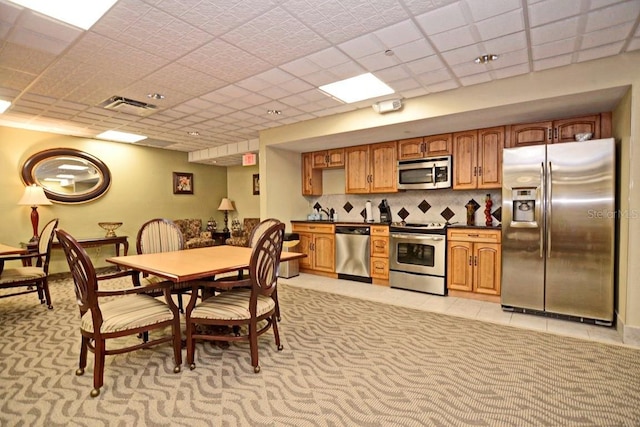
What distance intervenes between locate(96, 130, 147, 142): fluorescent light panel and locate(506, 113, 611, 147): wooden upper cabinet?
6.11 metres

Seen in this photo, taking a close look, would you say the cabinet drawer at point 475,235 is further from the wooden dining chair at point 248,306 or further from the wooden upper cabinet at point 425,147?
the wooden dining chair at point 248,306

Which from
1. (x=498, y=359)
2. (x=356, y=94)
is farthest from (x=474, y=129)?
(x=498, y=359)

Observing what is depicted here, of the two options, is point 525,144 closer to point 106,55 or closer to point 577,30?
point 577,30

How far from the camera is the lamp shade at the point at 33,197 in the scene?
16.6ft

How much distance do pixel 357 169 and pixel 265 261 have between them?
325 centimetres

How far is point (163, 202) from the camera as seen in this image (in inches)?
279

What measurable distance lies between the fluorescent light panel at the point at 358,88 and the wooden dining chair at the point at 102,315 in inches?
103

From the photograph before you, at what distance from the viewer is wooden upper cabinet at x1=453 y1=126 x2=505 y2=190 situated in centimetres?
406

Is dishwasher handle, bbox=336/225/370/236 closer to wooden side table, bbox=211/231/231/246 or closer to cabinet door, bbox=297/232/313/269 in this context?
cabinet door, bbox=297/232/313/269

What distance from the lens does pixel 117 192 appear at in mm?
6391

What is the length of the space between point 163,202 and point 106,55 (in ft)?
15.5

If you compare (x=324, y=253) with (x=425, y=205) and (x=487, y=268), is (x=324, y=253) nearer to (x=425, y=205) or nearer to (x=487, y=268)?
(x=425, y=205)

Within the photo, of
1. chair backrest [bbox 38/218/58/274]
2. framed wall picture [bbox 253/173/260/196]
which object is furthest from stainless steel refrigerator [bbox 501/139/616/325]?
framed wall picture [bbox 253/173/260/196]

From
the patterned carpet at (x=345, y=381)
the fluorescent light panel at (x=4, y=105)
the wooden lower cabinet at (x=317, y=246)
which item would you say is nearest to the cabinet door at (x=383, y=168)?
the wooden lower cabinet at (x=317, y=246)
